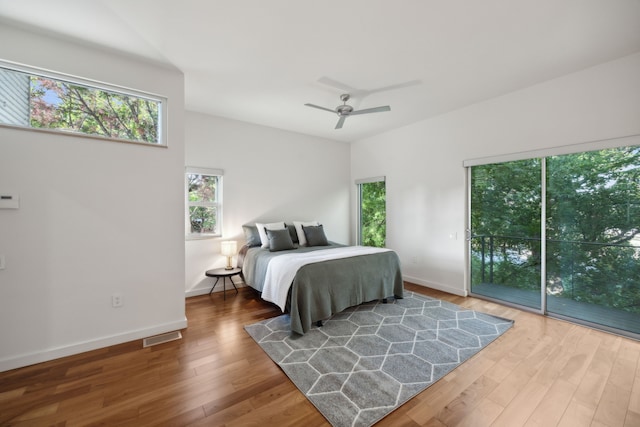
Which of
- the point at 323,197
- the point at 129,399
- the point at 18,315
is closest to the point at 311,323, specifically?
the point at 129,399

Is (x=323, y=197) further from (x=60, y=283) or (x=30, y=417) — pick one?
(x=30, y=417)

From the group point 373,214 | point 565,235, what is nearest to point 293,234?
point 373,214

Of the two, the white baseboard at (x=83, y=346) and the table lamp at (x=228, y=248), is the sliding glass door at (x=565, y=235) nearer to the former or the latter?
the table lamp at (x=228, y=248)

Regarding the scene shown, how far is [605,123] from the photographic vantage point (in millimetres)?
2719

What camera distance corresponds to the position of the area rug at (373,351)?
181 cm

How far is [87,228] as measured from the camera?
7.97 ft

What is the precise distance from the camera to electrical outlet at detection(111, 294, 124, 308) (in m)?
2.53

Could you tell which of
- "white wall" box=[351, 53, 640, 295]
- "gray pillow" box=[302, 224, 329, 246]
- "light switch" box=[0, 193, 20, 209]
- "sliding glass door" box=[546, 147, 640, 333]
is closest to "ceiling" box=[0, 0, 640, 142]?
"white wall" box=[351, 53, 640, 295]

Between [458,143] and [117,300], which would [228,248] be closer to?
[117,300]

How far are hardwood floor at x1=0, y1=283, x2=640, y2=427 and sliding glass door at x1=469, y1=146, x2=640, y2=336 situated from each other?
0.48 metres

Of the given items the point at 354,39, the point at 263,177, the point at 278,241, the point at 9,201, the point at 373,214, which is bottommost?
the point at 278,241

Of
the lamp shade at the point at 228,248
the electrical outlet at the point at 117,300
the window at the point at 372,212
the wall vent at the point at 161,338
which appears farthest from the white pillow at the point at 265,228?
the window at the point at 372,212

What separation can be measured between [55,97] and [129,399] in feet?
8.80

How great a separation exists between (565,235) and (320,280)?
2969 millimetres
